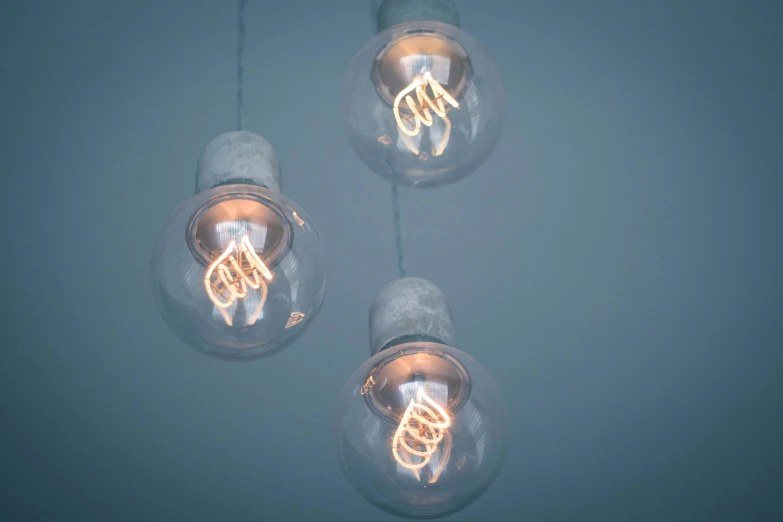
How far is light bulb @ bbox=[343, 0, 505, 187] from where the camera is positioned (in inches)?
41.7

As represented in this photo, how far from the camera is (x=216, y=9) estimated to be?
1792 mm

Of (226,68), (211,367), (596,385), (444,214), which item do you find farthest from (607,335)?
(226,68)

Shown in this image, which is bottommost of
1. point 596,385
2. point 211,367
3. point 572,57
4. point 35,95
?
point 211,367

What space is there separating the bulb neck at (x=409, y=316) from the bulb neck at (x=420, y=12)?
42 centimetres

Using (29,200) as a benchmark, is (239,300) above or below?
below

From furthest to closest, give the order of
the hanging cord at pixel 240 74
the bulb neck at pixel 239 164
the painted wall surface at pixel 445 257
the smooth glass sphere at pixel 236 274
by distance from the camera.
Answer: the painted wall surface at pixel 445 257
the hanging cord at pixel 240 74
the bulb neck at pixel 239 164
the smooth glass sphere at pixel 236 274

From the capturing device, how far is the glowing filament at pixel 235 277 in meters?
1.01

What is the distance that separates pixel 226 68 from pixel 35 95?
1.48ft

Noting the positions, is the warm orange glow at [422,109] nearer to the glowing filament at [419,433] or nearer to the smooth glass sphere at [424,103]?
the smooth glass sphere at [424,103]

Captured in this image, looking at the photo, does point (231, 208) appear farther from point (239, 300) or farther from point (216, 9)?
point (216, 9)

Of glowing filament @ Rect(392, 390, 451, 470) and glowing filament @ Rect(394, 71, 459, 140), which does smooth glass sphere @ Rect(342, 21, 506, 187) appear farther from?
glowing filament @ Rect(392, 390, 451, 470)

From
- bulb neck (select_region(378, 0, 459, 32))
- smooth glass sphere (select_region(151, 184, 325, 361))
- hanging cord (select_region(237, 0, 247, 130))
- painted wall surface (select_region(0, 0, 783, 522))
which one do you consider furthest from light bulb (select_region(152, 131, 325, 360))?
painted wall surface (select_region(0, 0, 783, 522))

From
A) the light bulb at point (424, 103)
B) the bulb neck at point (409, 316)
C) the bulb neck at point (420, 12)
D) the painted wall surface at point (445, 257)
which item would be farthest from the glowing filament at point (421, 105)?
the painted wall surface at point (445, 257)

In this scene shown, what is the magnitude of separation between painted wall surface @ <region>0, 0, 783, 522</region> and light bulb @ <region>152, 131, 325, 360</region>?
0.90 m
